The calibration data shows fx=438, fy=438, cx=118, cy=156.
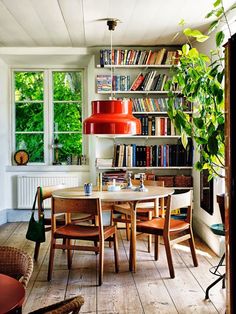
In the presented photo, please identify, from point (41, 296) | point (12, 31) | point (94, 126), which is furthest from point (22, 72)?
point (41, 296)

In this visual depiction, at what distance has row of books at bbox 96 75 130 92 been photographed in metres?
6.03

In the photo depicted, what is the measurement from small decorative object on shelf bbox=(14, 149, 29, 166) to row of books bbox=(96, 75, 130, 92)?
1523mm

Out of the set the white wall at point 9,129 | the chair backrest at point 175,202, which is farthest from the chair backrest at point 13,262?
the white wall at point 9,129

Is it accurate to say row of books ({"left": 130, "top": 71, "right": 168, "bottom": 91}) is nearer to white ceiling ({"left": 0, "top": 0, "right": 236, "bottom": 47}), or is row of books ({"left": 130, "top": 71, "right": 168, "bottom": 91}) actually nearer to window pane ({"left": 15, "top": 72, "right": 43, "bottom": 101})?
white ceiling ({"left": 0, "top": 0, "right": 236, "bottom": 47})

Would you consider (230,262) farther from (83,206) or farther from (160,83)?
(160,83)

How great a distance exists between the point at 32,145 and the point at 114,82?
1.64 m

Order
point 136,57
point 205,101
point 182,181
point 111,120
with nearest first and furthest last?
point 205,101 < point 111,120 < point 136,57 < point 182,181

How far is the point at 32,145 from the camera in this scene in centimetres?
667

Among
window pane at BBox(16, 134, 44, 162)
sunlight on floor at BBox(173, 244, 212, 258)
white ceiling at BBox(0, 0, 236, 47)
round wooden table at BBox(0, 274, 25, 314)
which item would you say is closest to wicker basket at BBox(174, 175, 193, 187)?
sunlight on floor at BBox(173, 244, 212, 258)

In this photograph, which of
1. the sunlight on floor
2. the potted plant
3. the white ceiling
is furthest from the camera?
the sunlight on floor

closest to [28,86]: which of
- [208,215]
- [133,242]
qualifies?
[208,215]

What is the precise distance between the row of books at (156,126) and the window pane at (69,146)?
3.81 feet

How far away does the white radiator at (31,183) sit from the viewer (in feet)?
21.1

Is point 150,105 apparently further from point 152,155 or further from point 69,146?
point 69,146
